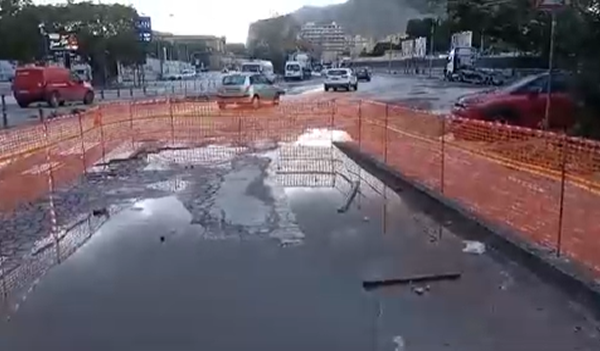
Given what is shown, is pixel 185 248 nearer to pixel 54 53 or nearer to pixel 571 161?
pixel 571 161

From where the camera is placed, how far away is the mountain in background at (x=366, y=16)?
15212 centimetres

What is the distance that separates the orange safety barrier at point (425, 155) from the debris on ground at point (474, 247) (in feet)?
1.70

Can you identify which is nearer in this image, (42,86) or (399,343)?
(399,343)

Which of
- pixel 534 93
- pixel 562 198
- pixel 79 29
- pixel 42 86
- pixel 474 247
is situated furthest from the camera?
pixel 79 29

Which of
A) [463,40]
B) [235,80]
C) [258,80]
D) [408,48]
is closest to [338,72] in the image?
[258,80]

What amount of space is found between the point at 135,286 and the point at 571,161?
18.7 ft

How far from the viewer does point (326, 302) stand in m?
6.32

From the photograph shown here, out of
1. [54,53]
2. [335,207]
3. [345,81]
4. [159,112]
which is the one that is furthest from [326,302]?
[54,53]

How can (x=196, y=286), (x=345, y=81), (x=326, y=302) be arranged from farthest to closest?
(x=345, y=81) < (x=196, y=286) < (x=326, y=302)

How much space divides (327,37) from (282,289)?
178083mm

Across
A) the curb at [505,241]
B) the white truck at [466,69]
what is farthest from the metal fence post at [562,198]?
the white truck at [466,69]

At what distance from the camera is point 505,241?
804cm

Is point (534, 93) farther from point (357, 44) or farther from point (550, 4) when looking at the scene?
point (357, 44)

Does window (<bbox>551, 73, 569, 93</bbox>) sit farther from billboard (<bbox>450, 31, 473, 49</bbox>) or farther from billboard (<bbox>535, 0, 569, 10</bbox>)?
billboard (<bbox>450, 31, 473, 49</bbox>)
